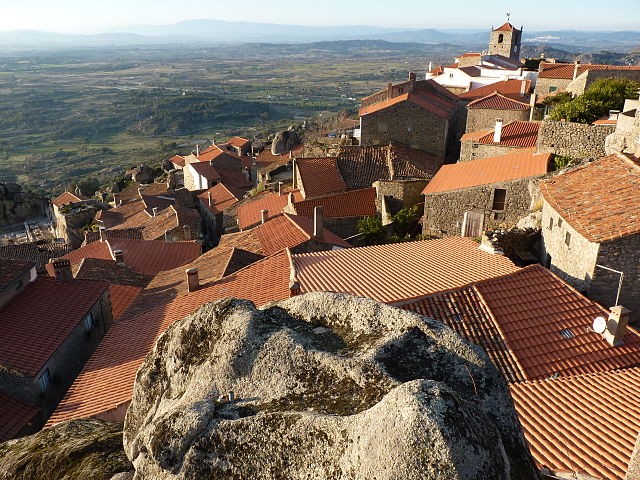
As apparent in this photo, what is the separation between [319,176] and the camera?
29438 mm

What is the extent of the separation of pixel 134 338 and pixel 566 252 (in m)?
11.8

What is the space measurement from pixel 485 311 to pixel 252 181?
41.7 metres

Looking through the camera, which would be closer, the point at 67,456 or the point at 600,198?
the point at 67,456

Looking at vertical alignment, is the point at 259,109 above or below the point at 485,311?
below

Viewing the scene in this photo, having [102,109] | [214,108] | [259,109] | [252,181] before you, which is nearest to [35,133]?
[102,109]

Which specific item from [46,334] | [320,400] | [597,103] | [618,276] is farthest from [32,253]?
[320,400]

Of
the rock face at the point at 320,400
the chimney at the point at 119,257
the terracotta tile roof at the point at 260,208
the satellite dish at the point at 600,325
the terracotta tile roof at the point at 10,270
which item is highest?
the rock face at the point at 320,400

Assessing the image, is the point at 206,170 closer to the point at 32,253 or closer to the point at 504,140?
the point at 32,253

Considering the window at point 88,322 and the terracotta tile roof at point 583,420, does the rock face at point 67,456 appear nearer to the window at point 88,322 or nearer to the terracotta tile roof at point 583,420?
the terracotta tile roof at point 583,420

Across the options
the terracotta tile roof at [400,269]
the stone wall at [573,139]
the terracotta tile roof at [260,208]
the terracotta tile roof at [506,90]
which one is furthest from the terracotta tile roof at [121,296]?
the terracotta tile roof at [506,90]

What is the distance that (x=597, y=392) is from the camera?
8.08 metres

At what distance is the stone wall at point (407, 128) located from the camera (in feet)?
104

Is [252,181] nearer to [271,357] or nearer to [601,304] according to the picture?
[601,304]

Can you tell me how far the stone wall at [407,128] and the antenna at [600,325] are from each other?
23229mm
